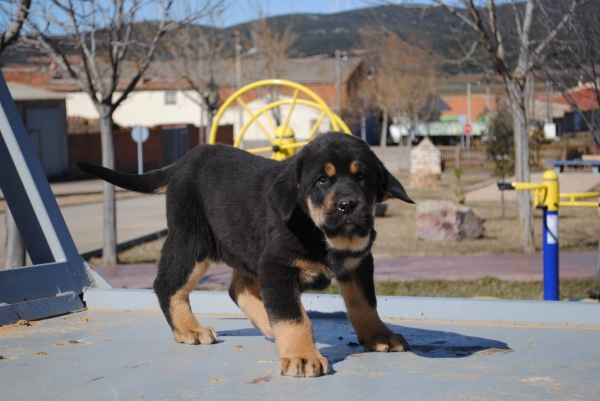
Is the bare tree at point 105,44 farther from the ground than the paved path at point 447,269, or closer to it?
farther from the ground

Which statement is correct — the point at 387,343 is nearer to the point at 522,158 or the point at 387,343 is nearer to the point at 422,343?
the point at 422,343

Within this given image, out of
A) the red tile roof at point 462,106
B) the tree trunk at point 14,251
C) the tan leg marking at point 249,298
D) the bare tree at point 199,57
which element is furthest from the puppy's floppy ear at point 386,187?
the red tile roof at point 462,106

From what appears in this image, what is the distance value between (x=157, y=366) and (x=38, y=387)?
1.84 ft

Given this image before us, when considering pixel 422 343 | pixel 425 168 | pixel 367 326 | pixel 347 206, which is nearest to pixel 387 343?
pixel 367 326

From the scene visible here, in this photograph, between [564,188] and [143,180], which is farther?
[564,188]

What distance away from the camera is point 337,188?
3383mm

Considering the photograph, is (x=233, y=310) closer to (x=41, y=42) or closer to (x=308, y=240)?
(x=308, y=240)

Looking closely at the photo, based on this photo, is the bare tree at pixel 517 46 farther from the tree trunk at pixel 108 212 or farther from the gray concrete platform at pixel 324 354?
the gray concrete platform at pixel 324 354

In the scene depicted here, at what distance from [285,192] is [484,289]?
19.9ft

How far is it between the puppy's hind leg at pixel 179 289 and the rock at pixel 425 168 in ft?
77.4

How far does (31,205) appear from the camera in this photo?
502 cm

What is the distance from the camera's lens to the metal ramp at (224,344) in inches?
123

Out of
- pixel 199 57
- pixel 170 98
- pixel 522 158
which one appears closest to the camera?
pixel 522 158

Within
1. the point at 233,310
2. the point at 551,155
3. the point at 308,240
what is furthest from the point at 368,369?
the point at 551,155
